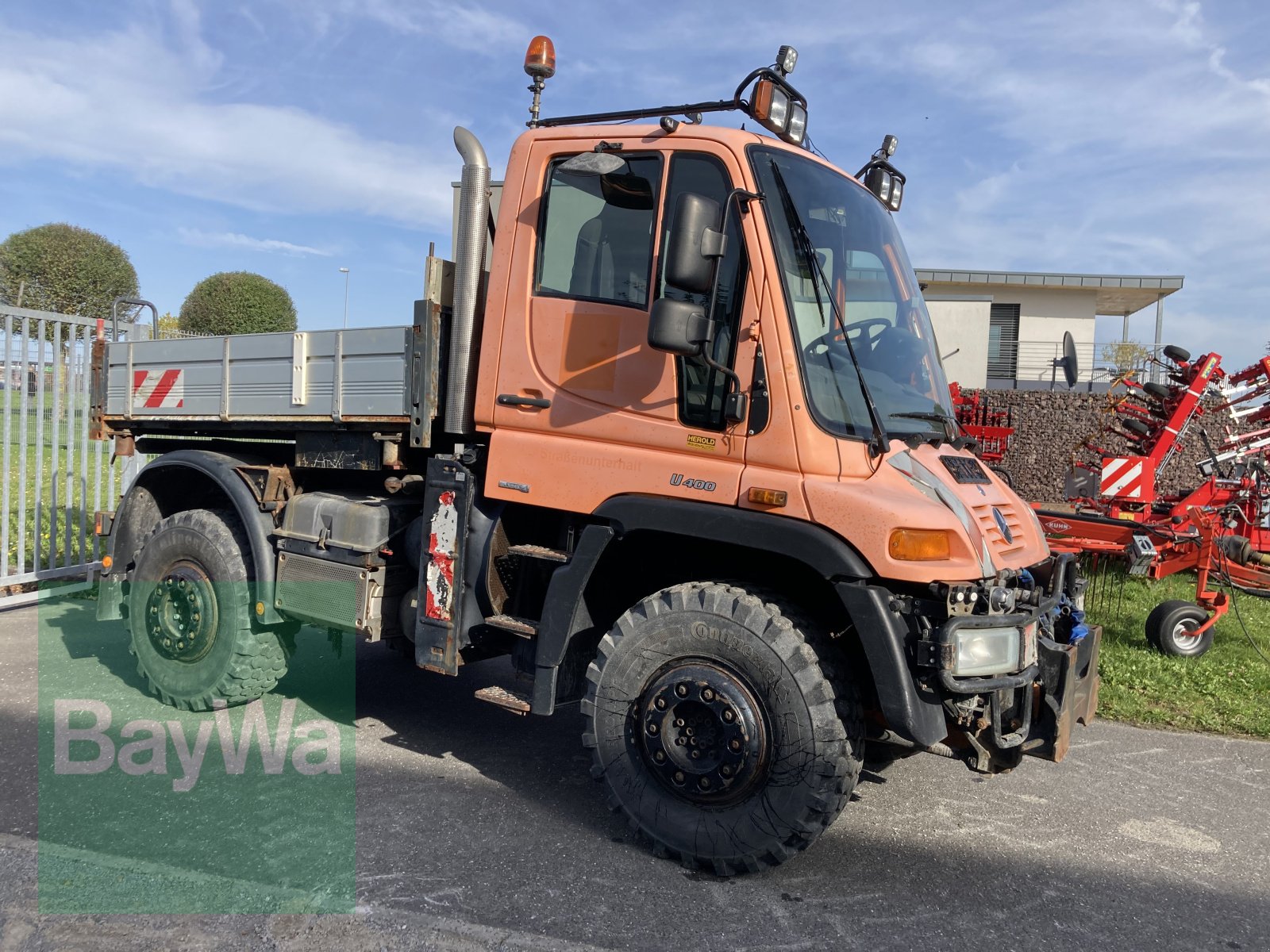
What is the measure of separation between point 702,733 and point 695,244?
181 cm

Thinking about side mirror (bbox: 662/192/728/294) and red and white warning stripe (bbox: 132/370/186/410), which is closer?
side mirror (bbox: 662/192/728/294)

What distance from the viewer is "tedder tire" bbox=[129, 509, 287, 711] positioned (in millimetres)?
5082

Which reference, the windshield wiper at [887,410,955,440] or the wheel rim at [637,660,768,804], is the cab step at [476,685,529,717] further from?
the windshield wiper at [887,410,955,440]

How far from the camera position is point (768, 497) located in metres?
3.46

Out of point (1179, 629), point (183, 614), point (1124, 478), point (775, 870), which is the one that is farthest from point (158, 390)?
point (1124, 478)

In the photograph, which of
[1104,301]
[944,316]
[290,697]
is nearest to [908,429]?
[290,697]

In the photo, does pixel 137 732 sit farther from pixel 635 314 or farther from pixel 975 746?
pixel 975 746

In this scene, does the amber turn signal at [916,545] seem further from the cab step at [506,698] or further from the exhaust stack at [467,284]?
the exhaust stack at [467,284]

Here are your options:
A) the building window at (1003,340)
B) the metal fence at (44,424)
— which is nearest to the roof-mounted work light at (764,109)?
the metal fence at (44,424)

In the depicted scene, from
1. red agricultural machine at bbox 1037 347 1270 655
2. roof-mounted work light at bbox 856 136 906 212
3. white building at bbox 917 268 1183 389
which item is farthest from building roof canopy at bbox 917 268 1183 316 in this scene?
roof-mounted work light at bbox 856 136 906 212

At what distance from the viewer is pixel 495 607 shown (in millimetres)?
4277

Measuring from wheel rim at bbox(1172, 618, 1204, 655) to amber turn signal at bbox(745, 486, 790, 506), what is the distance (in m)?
5.27

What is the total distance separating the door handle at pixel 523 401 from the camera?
4.04 meters

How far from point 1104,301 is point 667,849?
27.0 m
